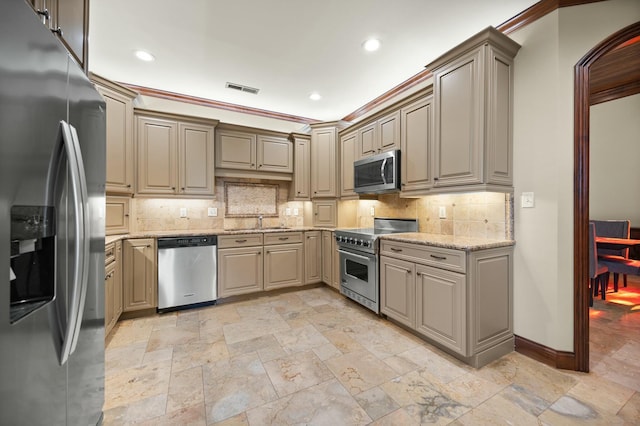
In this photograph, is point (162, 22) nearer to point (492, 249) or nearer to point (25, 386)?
point (25, 386)

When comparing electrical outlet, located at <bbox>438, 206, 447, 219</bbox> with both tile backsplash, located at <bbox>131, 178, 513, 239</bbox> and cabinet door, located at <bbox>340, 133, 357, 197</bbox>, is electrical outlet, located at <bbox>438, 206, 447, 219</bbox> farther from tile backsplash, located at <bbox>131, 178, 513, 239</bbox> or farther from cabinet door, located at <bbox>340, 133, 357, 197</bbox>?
cabinet door, located at <bbox>340, 133, 357, 197</bbox>

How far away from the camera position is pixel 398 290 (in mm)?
2602

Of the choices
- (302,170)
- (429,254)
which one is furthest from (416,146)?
(302,170)

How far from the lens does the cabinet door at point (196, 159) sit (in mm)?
3441

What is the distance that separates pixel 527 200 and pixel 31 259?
2904 mm

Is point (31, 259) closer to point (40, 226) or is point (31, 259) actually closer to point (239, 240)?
point (40, 226)

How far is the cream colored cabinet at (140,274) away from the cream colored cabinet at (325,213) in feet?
7.30

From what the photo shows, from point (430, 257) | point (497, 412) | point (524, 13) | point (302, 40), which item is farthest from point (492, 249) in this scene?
point (302, 40)

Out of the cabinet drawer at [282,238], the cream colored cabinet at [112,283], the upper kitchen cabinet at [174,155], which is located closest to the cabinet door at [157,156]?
the upper kitchen cabinet at [174,155]

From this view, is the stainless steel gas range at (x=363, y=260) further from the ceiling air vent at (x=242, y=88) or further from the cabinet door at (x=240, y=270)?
the ceiling air vent at (x=242, y=88)

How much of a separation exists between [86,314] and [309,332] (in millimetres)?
1881

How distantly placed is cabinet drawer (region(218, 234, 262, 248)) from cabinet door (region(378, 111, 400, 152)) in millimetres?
1986

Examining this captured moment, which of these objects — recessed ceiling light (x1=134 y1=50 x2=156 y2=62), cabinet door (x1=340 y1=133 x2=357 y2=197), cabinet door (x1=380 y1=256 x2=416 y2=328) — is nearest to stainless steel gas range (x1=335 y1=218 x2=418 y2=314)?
cabinet door (x1=380 y1=256 x2=416 y2=328)

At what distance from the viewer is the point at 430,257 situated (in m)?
2.27
